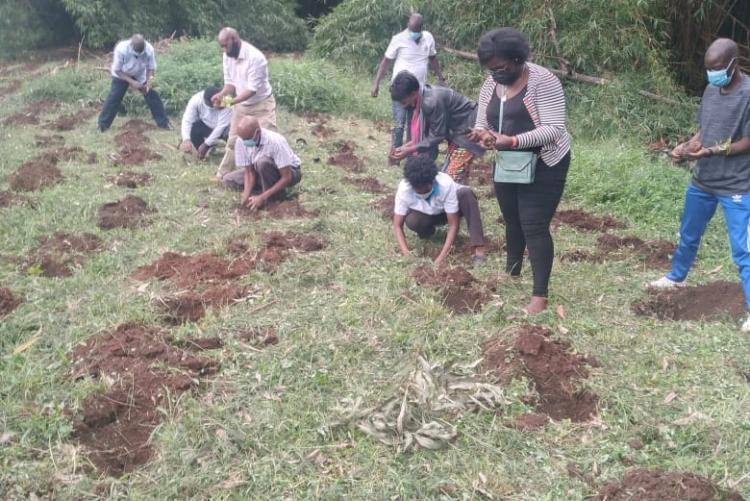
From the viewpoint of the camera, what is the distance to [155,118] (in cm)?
966

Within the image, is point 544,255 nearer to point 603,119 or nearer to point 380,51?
point 603,119

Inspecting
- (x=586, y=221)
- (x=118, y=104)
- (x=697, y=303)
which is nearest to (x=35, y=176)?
(x=118, y=104)

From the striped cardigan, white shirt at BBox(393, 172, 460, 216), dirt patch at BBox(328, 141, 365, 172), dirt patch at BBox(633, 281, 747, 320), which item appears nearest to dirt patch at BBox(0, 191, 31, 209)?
dirt patch at BBox(328, 141, 365, 172)

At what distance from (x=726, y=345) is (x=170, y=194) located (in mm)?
4766

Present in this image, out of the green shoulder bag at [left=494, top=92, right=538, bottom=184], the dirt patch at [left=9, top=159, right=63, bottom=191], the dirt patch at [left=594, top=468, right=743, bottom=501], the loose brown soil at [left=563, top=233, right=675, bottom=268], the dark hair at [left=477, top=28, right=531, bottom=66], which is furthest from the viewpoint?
the dirt patch at [left=9, top=159, right=63, bottom=191]

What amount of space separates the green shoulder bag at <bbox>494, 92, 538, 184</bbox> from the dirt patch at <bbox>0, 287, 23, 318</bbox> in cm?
293

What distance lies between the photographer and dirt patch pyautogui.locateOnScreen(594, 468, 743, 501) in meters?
2.49

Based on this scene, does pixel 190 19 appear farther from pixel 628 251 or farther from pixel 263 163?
pixel 628 251

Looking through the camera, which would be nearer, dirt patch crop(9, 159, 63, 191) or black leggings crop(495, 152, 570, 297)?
black leggings crop(495, 152, 570, 297)

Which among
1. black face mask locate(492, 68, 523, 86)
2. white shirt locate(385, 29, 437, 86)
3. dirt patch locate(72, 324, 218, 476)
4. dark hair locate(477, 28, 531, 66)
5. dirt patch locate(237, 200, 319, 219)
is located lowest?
dirt patch locate(237, 200, 319, 219)

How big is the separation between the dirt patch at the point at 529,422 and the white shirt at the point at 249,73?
15.6 ft

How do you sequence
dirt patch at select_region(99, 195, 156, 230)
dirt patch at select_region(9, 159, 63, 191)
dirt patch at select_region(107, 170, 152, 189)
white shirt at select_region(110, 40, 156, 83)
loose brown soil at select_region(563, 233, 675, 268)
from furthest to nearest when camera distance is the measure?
white shirt at select_region(110, 40, 156, 83)
dirt patch at select_region(107, 170, 152, 189)
dirt patch at select_region(9, 159, 63, 191)
dirt patch at select_region(99, 195, 156, 230)
loose brown soil at select_region(563, 233, 675, 268)

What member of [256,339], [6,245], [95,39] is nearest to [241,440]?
[256,339]

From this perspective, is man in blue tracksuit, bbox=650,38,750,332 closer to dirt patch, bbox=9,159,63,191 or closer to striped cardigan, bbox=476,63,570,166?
striped cardigan, bbox=476,63,570,166
